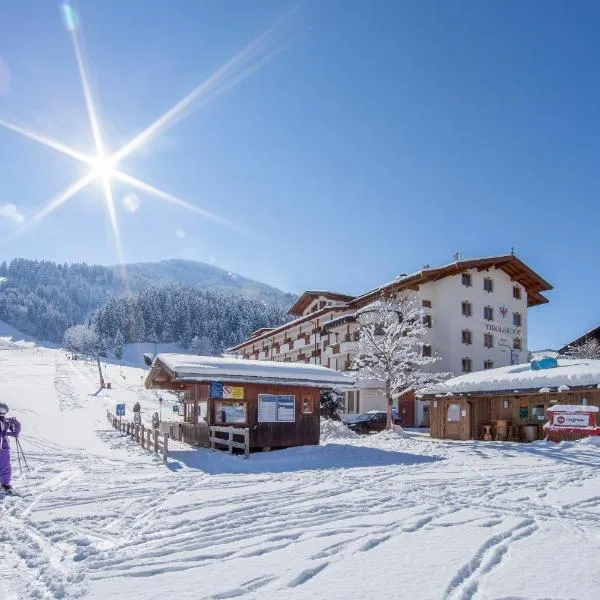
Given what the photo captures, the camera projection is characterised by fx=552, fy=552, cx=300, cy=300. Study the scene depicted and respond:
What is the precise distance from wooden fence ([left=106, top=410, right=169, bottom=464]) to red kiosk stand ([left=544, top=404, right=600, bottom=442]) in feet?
50.7

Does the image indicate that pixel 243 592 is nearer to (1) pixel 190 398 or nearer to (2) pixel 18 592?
Answer: (2) pixel 18 592

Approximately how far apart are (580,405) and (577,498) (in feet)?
47.0

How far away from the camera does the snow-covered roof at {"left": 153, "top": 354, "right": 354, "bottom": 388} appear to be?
19.3 m

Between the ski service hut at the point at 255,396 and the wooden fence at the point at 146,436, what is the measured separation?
6.30 ft

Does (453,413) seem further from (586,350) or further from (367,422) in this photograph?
(586,350)

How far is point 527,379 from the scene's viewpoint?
2511cm

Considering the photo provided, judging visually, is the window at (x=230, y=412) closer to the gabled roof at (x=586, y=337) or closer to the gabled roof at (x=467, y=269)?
the gabled roof at (x=467, y=269)

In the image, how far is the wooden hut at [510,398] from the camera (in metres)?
23.4

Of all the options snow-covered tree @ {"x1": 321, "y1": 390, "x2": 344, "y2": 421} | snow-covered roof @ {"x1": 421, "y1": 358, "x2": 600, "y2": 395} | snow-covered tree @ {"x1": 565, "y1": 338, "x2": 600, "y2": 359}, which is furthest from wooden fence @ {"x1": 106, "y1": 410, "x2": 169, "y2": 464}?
snow-covered tree @ {"x1": 565, "y1": 338, "x2": 600, "y2": 359}

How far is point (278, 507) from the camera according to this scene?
932cm

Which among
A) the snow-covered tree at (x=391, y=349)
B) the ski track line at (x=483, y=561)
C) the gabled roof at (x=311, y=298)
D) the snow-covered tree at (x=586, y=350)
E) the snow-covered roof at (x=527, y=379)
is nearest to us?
the ski track line at (x=483, y=561)

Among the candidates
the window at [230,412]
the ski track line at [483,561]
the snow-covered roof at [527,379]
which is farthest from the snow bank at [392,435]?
the ski track line at [483,561]

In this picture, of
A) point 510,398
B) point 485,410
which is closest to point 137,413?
point 485,410

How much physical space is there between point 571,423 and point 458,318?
19972 millimetres
